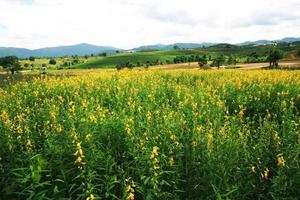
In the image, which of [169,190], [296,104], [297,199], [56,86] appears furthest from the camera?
[56,86]

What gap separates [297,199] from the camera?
19.2 feet

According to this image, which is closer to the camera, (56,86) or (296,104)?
(296,104)

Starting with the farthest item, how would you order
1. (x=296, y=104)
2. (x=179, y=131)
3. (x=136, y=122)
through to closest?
(x=296, y=104) < (x=136, y=122) < (x=179, y=131)

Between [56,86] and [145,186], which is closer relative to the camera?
[145,186]

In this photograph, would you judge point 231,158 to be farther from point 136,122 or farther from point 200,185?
point 136,122

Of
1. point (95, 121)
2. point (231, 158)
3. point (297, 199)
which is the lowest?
point (297, 199)

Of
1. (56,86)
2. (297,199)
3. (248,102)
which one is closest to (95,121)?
(297,199)

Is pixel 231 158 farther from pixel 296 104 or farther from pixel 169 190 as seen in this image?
pixel 296 104

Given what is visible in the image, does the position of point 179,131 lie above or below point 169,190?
above

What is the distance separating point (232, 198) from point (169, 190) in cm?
111

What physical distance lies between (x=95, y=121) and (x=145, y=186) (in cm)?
212

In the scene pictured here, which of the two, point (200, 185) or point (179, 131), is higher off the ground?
point (179, 131)

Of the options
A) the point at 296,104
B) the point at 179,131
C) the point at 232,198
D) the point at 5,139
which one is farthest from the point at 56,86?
the point at 232,198

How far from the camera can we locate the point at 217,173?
20.4 feet
